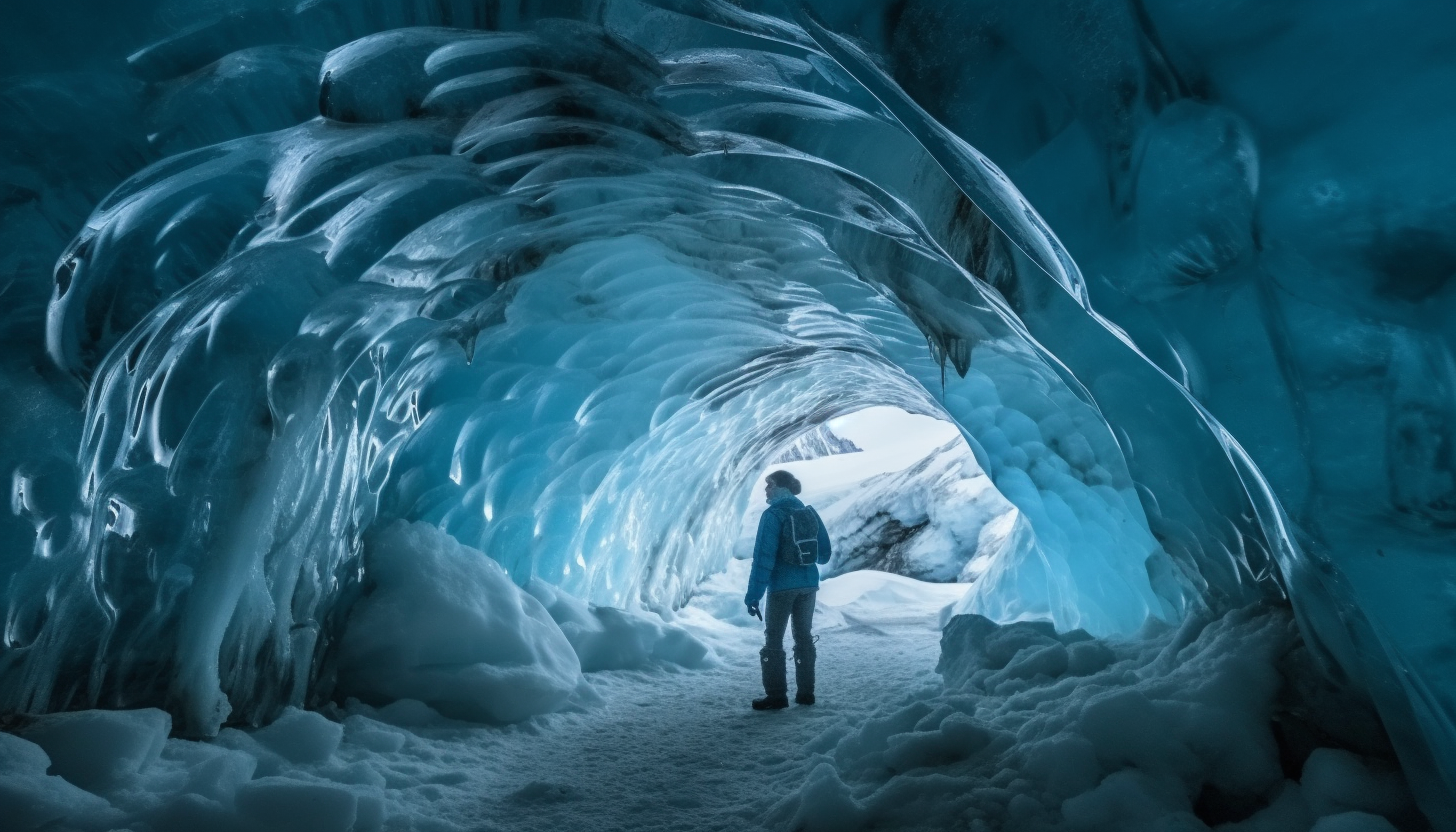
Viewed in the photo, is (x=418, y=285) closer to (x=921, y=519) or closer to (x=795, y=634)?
(x=795, y=634)

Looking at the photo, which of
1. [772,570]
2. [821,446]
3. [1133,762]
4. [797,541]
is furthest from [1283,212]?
[821,446]

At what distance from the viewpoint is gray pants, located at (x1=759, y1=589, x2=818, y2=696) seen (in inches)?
220

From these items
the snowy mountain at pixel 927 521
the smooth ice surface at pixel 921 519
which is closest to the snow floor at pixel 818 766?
the smooth ice surface at pixel 921 519

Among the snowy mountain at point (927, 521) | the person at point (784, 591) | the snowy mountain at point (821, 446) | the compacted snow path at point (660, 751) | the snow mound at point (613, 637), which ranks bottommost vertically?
the compacted snow path at point (660, 751)

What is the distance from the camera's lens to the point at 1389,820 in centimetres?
240

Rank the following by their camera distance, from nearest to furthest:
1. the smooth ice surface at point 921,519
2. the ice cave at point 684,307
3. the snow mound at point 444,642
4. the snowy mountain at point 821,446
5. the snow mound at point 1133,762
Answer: the ice cave at point 684,307
the snow mound at point 1133,762
the snow mound at point 444,642
the smooth ice surface at point 921,519
the snowy mountain at point 821,446

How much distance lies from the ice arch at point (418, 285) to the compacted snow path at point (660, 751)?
1188 millimetres

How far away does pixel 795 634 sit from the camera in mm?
5746

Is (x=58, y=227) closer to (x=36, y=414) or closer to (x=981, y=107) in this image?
(x=36, y=414)

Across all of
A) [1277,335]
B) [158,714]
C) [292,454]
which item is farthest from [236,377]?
[1277,335]

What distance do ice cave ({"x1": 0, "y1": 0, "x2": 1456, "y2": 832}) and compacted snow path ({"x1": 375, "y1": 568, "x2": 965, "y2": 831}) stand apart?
0.04 m

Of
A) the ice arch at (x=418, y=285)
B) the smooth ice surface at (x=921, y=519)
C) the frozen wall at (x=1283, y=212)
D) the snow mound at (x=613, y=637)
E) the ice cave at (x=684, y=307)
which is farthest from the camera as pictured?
the smooth ice surface at (x=921, y=519)

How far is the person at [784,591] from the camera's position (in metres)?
5.59

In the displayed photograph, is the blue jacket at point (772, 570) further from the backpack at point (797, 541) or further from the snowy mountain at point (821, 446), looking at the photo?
the snowy mountain at point (821, 446)
